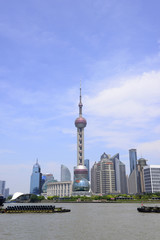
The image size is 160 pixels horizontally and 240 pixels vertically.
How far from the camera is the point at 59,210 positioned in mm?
88875

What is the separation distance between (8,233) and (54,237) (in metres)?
11.0

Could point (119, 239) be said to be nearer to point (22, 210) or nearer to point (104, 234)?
point (104, 234)

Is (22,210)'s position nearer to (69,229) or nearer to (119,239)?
(69,229)

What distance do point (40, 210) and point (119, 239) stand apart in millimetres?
58166

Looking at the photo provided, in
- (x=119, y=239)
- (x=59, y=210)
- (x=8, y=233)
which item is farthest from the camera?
(x=59, y=210)

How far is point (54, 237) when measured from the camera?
42250 mm

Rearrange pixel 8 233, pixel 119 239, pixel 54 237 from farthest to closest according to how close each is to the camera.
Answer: pixel 8 233, pixel 54 237, pixel 119 239

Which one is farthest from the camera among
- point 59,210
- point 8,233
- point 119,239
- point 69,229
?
point 59,210

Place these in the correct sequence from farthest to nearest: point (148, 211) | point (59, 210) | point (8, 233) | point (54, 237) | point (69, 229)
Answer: point (59, 210), point (148, 211), point (69, 229), point (8, 233), point (54, 237)

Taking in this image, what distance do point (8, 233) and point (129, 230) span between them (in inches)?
954

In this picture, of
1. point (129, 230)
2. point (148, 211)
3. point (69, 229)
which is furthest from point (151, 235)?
point (148, 211)

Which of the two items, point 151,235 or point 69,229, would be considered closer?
point 151,235

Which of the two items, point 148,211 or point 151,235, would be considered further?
point 148,211

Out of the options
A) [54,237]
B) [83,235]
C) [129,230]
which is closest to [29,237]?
[54,237]
